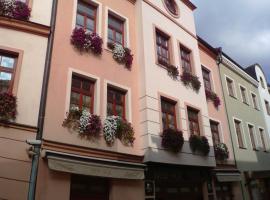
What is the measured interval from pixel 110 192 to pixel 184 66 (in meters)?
7.51

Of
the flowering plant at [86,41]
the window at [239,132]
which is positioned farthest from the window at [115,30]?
the window at [239,132]

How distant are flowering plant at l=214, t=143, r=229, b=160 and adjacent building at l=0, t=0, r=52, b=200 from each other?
9.37 meters

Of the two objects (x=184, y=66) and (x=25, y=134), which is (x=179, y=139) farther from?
(x=25, y=134)

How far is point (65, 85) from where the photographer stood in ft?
30.5

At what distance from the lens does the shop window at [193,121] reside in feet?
42.9

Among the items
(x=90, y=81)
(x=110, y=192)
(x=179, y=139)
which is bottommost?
(x=110, y=192)

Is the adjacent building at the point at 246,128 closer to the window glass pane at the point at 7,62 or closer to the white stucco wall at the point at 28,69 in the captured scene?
the white stucco wall at the point at 28,69

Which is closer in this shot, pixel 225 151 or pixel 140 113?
pixel 140 113

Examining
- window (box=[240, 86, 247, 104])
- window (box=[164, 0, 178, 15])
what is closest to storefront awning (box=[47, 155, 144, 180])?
window (box=[164, 0, 178, 15])

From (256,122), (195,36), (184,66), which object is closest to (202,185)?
(184,66)

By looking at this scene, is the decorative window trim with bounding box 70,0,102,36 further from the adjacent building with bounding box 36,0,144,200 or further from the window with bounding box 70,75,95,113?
the window with bounding box 70,75,95,113

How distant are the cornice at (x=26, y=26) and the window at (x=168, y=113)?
5.25m

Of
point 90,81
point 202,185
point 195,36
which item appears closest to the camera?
point 90,81

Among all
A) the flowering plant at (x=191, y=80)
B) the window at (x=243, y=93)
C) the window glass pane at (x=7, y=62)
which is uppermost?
the window at (x=243, y=93)
